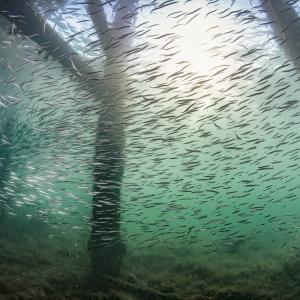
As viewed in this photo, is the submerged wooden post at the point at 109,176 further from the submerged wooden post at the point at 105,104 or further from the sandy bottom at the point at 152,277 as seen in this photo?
the sandy bottom at the point at 152,277

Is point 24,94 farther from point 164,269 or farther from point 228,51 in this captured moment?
point 164,269

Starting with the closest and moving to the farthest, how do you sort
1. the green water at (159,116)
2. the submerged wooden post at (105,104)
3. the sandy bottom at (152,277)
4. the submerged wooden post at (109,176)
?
the submerged wooden post at (105,104) → the green water at (159,116) → the sandy bottom at (152,277) → the submerged wooden post at (109,176)

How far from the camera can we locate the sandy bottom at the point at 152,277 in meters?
8.30

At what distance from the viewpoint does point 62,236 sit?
1797cm

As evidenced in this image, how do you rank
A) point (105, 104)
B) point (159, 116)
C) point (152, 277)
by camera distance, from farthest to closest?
point (152, 277)
point (159, 116)
point (105, 104)

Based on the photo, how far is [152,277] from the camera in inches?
425

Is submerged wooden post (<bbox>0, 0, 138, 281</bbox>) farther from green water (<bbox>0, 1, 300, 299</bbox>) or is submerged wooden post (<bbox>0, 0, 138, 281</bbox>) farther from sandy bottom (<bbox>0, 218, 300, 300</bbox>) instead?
sandy bottom (<bbox>0, 218, 300, 300</bbox>)

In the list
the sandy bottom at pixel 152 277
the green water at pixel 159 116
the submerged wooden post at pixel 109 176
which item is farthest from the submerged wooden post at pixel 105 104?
the sandy bottom at pixel 152 277

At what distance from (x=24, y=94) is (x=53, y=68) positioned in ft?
6.68

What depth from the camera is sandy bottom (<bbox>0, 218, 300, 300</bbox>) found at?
27.2 ft

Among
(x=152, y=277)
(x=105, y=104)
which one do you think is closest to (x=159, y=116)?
(x=105, y=104)

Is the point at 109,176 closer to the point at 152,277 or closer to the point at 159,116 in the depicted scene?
the point at 159,116

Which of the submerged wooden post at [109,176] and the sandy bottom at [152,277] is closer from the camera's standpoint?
the sandy bottom at [152,277]

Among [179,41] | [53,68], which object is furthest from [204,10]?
[53,68]
